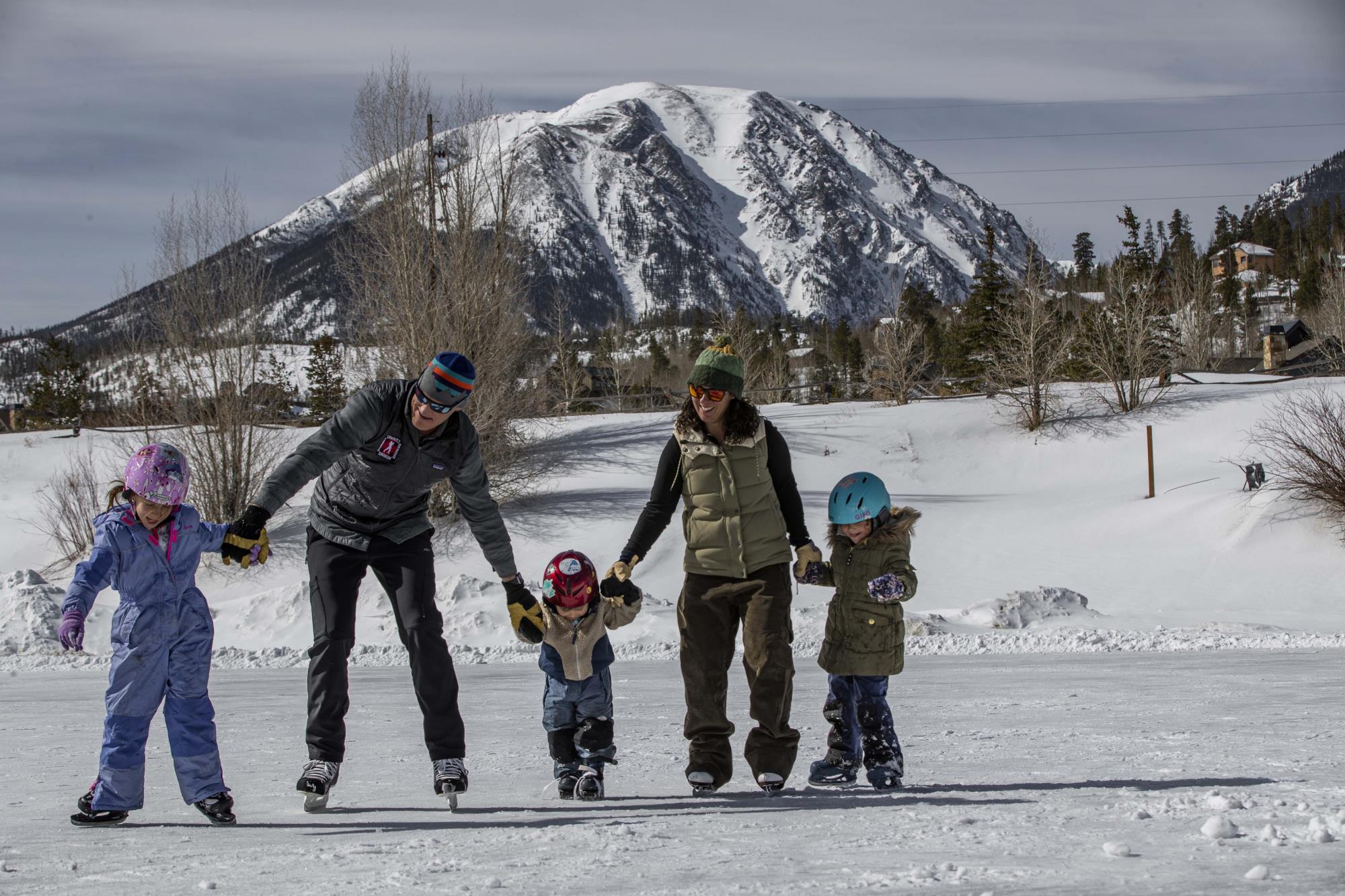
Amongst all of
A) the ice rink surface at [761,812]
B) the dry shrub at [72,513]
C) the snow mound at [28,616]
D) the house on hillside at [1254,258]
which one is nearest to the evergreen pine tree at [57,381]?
the dry shrub at [72,513]

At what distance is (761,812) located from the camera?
395 centimetres

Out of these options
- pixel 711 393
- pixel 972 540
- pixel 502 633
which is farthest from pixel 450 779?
pixel 972 540

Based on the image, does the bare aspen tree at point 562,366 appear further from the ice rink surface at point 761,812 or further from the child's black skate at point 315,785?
the child's black skate at point 315,785

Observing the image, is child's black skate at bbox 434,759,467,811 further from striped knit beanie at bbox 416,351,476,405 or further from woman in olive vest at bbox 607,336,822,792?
striped knit beanie at bbox 416,351,476,405

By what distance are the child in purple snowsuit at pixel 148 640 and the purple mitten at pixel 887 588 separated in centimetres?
243

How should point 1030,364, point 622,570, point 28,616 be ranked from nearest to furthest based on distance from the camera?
point 622,570, point 28,616, point 1030,364

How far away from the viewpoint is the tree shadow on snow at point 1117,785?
4.23 meters

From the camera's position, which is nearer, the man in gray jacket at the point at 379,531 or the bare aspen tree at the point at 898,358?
the man in gray jacket at the point at 379,531

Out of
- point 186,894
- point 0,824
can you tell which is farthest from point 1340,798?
point 0,824

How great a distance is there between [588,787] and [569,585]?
0.83m

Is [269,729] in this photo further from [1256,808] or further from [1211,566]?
[1211,566]

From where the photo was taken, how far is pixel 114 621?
4.17 m

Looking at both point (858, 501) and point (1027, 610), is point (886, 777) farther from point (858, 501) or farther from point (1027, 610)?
point (1027, 610)

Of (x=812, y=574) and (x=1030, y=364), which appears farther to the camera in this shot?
(x=1030, y=364)
